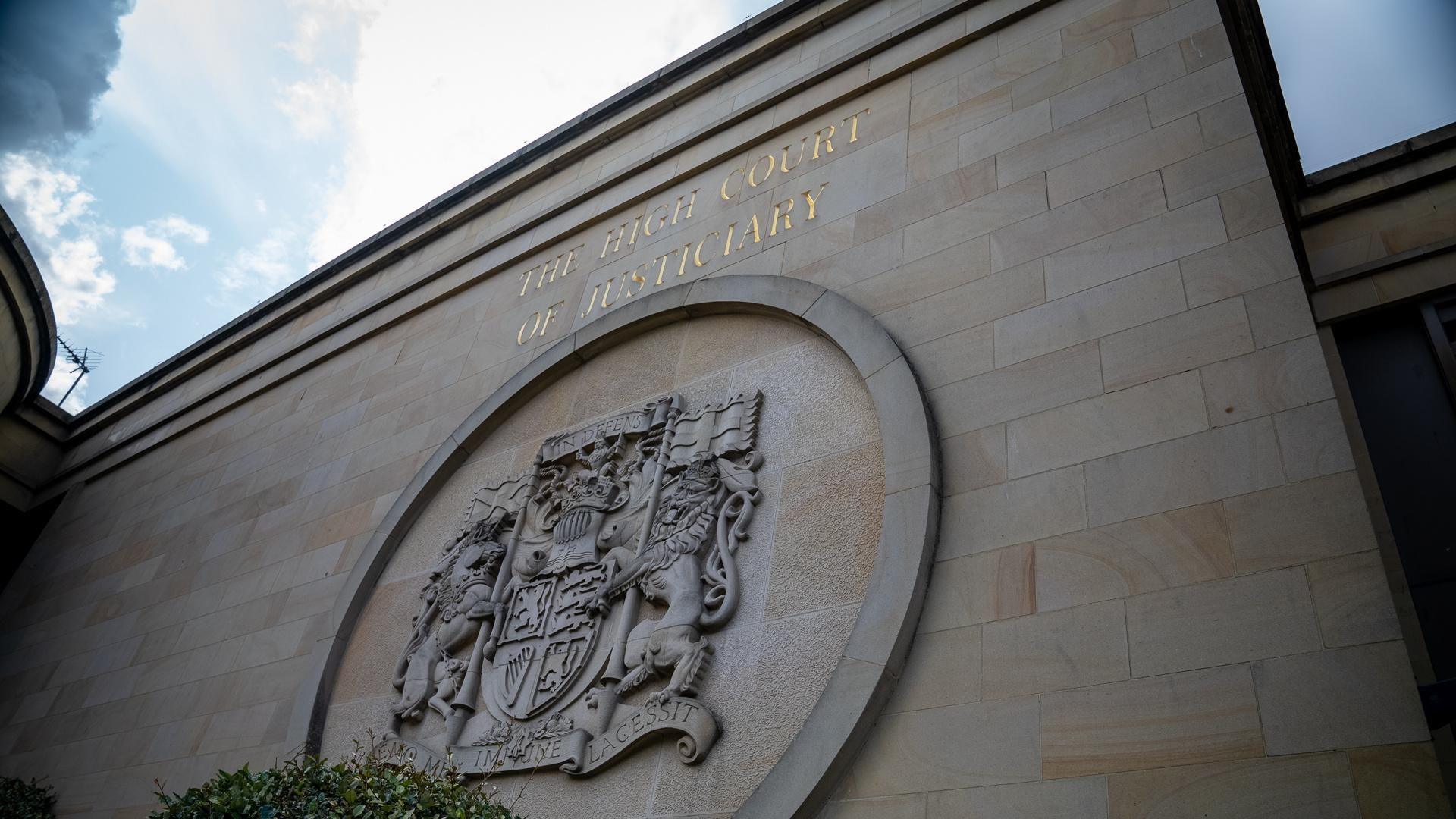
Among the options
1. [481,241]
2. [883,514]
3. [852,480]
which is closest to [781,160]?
[852,480]

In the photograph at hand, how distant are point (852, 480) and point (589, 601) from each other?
8.51 ft

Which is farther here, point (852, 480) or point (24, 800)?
point (24, 800)

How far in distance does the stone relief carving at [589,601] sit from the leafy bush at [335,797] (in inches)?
50.9

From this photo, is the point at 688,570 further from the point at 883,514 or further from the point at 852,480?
the point at 883,514

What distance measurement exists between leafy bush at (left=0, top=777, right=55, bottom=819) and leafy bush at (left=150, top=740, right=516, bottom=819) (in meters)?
6.57

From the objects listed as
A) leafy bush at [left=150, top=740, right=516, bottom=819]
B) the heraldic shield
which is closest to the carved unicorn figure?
the heraldic shield

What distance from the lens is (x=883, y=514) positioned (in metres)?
7.59

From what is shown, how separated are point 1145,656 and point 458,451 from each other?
8353 mm

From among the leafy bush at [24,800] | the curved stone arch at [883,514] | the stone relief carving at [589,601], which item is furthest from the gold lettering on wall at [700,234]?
the leafy bush at [24,800]

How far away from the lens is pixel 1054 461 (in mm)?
7117

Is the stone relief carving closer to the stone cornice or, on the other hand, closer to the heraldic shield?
the heraldic shield

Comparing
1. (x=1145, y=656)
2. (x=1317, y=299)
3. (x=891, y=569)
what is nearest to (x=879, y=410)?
(x=891, y=569)

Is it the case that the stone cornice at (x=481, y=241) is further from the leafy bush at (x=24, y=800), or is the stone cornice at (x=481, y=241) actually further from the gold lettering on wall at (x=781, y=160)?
the leafy bush at (x=24, y=800)

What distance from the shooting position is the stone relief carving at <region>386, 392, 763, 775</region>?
8062mm
